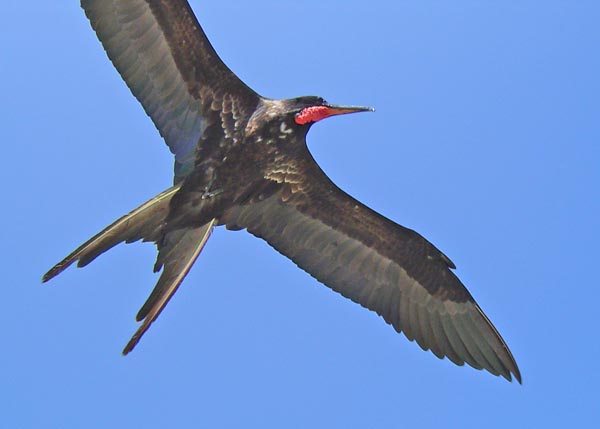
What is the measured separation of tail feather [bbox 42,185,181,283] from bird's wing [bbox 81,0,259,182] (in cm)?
39

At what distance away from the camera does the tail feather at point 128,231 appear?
781 centimetres

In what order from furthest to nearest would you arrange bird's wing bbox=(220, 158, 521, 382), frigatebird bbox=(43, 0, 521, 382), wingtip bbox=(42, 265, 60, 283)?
bird's wing bbox=(220, 158, 521, 382), frigatebird bbox=(43, 0, 521, 382), wingtip bbox=(42, 265, 60, 283)

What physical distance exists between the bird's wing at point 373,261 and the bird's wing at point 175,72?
0.79 m

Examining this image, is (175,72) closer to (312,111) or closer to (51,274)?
(312,111)

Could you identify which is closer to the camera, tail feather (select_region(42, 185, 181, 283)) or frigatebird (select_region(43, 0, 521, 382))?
tail feather (select_region(42, 185, 181, 283))

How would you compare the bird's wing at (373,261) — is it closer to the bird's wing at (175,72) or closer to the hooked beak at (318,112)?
the hooked beak at (318,112)

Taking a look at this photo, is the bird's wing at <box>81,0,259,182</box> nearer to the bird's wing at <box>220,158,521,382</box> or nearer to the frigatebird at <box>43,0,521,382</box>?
the frigatebird at <box>43,0,521,382</box>

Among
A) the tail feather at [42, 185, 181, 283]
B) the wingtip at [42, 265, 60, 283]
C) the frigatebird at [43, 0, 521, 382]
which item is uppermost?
the frigatebird at [43, 0, 521, 382]

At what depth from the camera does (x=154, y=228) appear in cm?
830

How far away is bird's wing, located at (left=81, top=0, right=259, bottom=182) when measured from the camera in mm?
8414

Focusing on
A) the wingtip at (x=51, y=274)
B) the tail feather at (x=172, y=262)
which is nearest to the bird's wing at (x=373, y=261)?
the tail feather at (x=172, y=262)

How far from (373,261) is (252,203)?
1.29 metres

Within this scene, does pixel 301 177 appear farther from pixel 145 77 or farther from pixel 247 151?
pixel 145 77

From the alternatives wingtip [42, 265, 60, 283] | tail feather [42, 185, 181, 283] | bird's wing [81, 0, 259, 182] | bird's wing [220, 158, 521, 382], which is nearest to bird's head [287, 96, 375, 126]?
bird's wing [81, 0, 259, 182]
